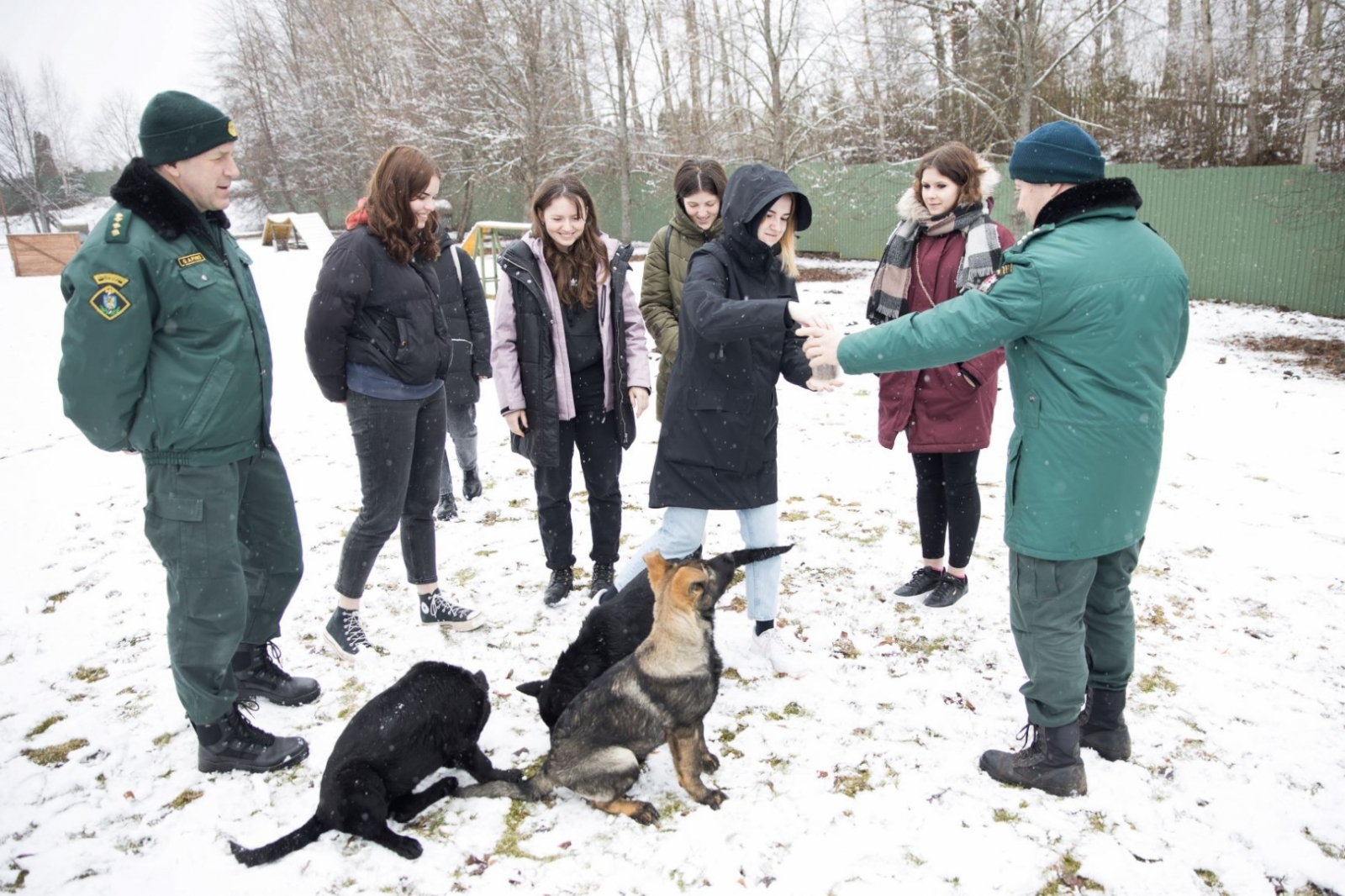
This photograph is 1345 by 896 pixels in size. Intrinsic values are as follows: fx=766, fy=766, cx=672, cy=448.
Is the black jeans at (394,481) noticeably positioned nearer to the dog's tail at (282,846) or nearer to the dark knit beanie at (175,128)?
the dark knit beanie at (175,128)

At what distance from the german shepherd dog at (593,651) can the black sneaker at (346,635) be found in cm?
103

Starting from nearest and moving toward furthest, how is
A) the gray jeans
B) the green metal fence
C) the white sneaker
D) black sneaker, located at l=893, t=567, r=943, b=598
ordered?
1. the white sneaker
2. black sneaker, located at l=893, t=567, r=943, b=598
3. the gray jeans
4. the green metal fence

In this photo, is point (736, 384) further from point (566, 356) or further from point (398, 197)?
point (398, 197)

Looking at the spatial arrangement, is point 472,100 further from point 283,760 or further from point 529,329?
point 283,760

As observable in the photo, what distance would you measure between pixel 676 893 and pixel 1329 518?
496 centimetres

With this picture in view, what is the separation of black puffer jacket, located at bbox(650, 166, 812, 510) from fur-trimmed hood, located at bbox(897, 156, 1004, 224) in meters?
0.88

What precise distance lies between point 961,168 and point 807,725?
2.61m

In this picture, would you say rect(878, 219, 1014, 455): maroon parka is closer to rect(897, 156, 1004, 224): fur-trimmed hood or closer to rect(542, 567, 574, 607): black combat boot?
rect(897, 156, 1004, 224): fur-trimmed hood

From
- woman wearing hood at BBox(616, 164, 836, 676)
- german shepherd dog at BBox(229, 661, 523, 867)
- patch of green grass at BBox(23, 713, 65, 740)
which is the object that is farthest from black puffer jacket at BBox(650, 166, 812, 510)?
patch of green grass at BBox(23, 713, 65, 740)

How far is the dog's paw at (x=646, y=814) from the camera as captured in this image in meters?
2.59

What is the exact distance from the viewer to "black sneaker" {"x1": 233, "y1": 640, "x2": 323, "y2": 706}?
3295mm

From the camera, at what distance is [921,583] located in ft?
13.4

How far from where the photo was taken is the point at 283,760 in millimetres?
2902

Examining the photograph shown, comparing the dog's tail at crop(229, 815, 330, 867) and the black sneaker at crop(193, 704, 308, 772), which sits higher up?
the black sneaker at crop(193, 704, 308, 772)
